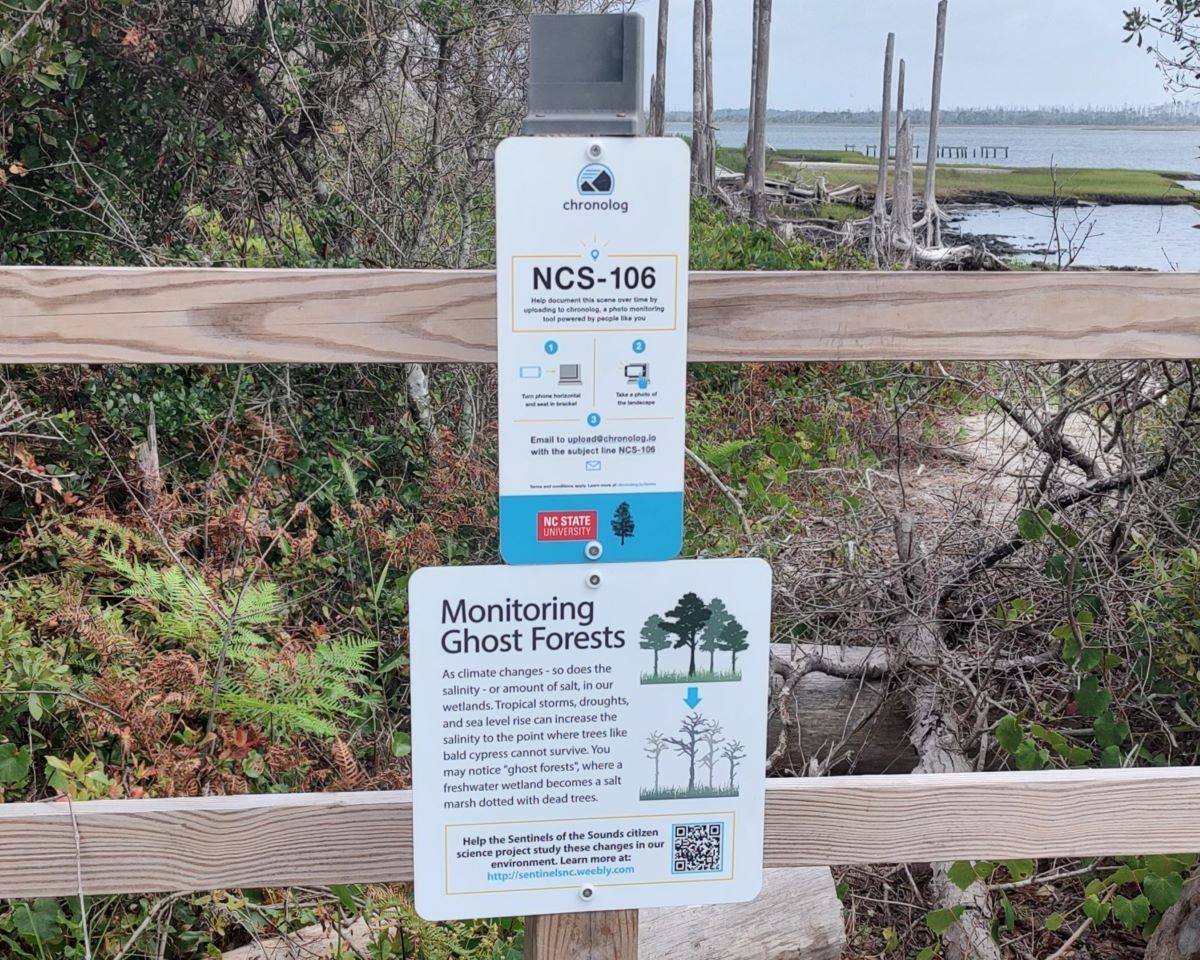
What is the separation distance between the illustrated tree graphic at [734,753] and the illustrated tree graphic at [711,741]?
11mm

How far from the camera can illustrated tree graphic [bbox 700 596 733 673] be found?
1487 millimetres

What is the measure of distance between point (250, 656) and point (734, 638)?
2325 millimetres

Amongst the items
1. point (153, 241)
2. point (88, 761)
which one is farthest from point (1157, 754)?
point (153, 241)

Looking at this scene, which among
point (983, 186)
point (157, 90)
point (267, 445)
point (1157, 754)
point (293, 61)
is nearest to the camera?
point (1157, 754)

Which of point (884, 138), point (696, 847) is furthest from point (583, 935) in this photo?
point (884, 138)

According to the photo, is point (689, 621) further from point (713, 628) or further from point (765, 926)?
point (765, 926)

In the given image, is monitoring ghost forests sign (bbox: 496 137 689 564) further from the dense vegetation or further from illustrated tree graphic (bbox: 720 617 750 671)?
the dense vegetation

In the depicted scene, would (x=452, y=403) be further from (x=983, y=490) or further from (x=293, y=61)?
(x=983, y=490)

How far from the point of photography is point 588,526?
145cm

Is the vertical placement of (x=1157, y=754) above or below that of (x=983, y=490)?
below

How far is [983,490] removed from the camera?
4.02 meters

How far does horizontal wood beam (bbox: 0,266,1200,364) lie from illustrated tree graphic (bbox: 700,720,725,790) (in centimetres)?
49

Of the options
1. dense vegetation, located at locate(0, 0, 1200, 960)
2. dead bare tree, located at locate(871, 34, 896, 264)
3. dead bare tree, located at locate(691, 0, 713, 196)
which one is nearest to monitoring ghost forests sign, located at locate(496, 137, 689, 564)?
dense vegetation, located at locate(0, 0, 1200, 960)

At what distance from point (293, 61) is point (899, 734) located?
→ 14.4 feet
